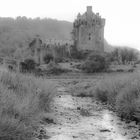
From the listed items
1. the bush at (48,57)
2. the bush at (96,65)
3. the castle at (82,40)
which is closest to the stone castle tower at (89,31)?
the castle at (82,40)

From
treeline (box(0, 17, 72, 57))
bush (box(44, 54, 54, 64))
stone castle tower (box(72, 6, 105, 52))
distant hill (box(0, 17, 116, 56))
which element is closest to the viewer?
bush (box(44, 54, 54, 64))

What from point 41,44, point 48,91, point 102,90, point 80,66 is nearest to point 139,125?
point 48,91

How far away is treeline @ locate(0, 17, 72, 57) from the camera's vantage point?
119056 mm

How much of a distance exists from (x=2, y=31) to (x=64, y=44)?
57.7m

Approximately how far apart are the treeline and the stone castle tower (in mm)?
34800

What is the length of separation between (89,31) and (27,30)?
58911 mm

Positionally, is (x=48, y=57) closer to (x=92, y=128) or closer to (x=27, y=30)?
(x=92, y=128)

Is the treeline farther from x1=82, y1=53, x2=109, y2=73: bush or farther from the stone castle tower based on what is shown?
x1=82, y1=53, x2=109, y2=73: bush

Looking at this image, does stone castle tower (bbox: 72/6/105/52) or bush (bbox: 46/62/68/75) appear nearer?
bush (bbox: 46/62/68/75)

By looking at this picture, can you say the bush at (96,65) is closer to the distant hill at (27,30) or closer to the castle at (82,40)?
the castle at (82,40)

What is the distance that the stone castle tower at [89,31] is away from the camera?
251 feet

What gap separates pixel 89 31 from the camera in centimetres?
7856

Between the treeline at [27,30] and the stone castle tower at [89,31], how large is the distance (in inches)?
1370

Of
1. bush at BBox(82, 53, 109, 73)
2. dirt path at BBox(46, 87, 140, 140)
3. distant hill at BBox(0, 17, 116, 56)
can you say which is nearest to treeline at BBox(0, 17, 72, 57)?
distant hill at BBox(0, 17, 116, 56)
